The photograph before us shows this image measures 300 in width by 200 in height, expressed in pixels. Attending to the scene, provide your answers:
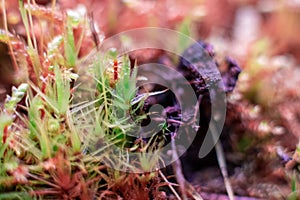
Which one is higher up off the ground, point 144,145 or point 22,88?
point 22,88

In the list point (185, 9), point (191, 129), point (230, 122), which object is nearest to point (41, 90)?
point (191, 129)

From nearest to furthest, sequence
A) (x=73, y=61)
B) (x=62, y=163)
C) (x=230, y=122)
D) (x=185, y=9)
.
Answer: (x=62, y=163), (x=73, y=61), (x=230, y=122), (x=185, y=9)

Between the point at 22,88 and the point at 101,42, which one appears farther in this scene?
the point at 101,42

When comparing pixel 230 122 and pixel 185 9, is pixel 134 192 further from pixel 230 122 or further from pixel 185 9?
pixel 185 9

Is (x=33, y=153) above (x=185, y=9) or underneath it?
underneath

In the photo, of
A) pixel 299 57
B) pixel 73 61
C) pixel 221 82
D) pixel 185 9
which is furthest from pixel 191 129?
pixel 299 57

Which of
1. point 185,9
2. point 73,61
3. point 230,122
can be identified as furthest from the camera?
point 185,9

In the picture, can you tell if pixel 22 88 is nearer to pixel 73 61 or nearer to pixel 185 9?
pixel 73 61

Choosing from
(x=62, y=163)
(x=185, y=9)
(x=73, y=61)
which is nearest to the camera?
(x=62, y=163)

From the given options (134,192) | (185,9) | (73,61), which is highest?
(185,9)
